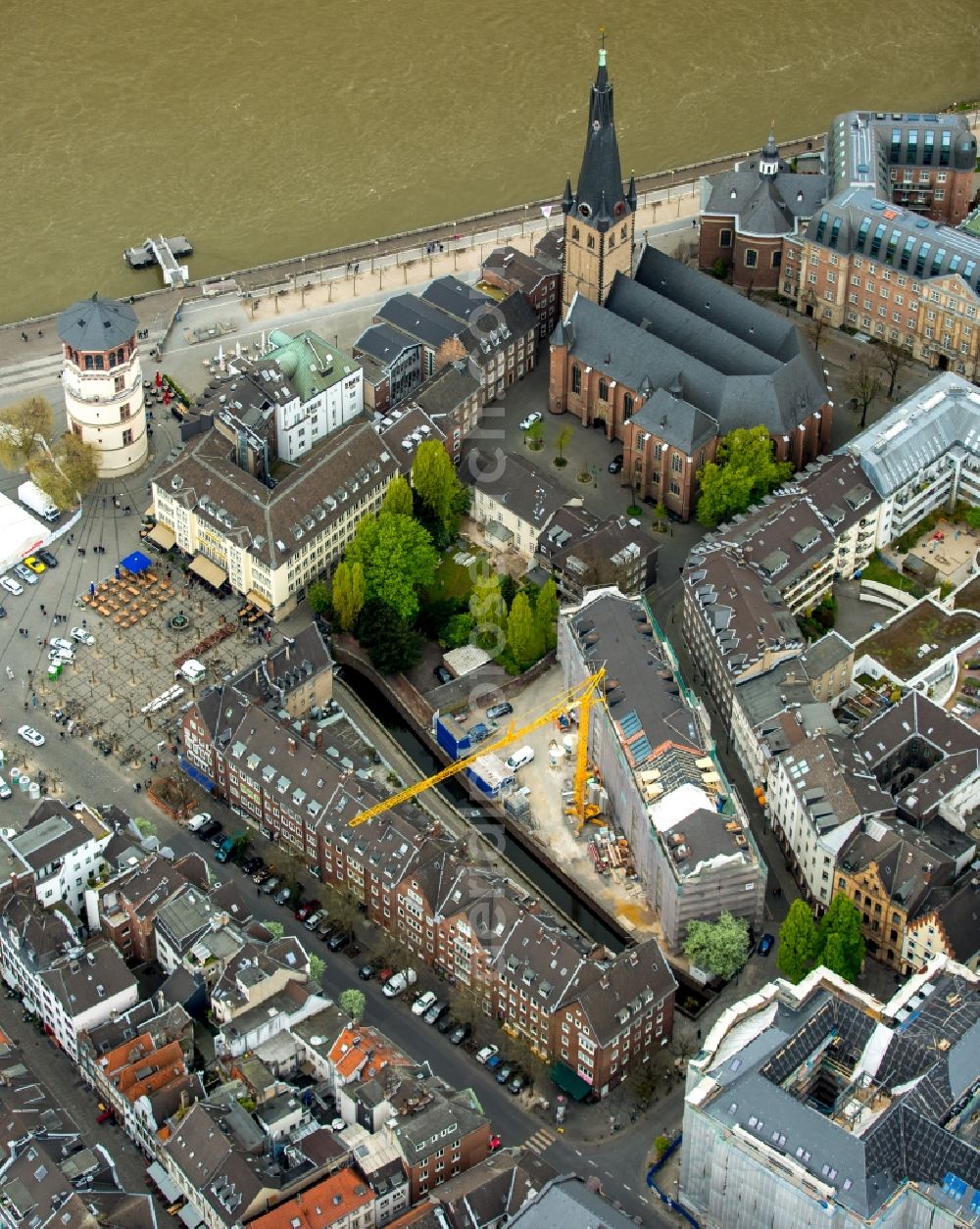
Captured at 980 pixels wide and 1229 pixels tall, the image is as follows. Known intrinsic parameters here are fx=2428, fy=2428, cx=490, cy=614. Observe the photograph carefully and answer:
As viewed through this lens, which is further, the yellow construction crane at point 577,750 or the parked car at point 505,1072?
the yellow construction crane at point 577,750

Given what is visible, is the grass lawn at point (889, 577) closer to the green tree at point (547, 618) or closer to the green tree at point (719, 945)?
the green tree at point (547, 618)

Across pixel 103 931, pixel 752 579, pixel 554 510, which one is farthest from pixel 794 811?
pixel 103 931

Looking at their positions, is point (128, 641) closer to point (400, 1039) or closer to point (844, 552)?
point (400, 1039)

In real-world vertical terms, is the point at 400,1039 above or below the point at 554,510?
below

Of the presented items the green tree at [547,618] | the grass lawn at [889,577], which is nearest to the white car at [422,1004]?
the green tree at [547,618]

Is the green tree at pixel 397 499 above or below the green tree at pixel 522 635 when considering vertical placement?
above

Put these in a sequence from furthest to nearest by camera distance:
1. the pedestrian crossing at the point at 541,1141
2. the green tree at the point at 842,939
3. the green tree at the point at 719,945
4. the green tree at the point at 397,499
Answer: the green tree at the point at 397,499, the green tree at the point at 719,945, the green tree at the point at 842,939, the pedestrian crossing at the point at 541,1141

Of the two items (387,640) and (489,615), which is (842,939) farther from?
(387,640)
